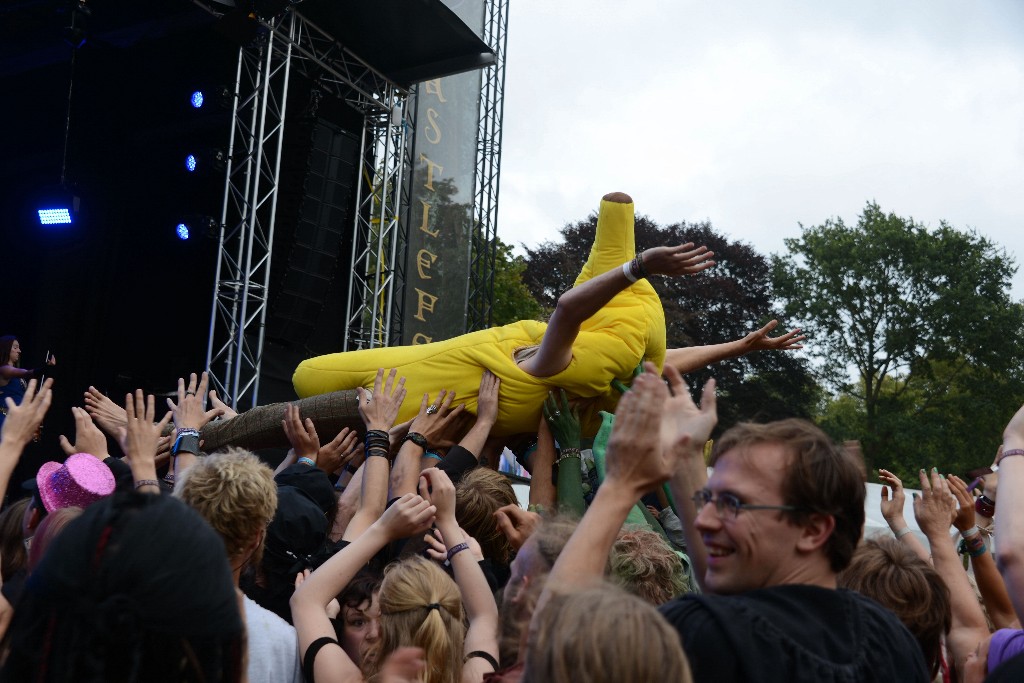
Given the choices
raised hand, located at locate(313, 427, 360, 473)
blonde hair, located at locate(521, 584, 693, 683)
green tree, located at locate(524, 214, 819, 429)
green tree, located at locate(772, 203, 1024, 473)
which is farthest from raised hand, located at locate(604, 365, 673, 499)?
green tree, located at locate(772, 203, 1024, 473)

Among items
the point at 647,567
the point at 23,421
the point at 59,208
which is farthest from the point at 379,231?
the point at 647,567

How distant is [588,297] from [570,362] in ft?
1.60

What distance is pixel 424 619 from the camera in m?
2.16

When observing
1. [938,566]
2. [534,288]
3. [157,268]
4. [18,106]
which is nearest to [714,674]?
[938,566]

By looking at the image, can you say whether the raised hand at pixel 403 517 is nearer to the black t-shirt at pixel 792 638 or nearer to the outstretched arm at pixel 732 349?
the black t-shirt at pixel 792 638

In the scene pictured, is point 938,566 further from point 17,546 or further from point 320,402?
point 17,546

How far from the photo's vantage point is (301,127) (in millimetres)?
8828

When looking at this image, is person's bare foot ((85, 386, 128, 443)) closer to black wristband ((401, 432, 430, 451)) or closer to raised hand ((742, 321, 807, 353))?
black wristband ((401, 432, 430, 451))

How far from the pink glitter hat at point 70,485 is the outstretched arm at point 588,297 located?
154 cm

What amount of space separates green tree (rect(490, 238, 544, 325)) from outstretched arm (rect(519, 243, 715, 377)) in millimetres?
14845

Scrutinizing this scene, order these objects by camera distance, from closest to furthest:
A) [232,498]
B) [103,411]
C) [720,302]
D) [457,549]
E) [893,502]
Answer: [232,498]
[457,549]
[893,502]
[103,411]
[720,302]

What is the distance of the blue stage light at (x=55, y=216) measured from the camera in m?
8.56

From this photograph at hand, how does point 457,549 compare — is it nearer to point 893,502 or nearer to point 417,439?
point 417,439

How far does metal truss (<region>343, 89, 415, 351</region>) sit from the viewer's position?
9836mm
